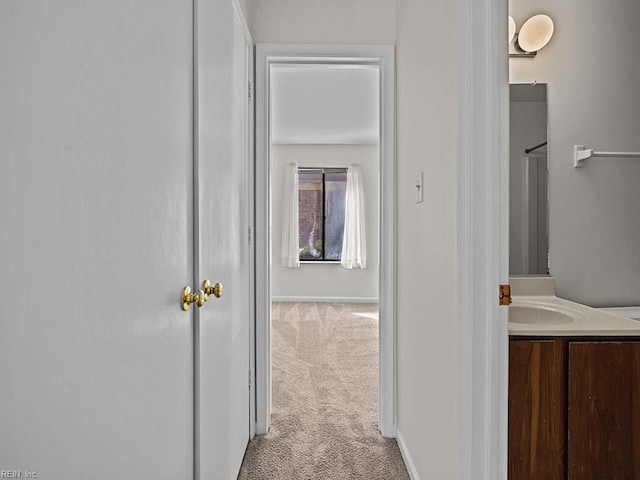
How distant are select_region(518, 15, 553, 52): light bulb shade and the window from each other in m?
4.97

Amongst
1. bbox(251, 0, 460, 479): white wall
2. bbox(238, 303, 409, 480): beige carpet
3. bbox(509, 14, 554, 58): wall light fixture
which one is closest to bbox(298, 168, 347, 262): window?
bbox(238, 303, 409, 480): beige carpet

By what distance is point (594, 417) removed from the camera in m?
1.63

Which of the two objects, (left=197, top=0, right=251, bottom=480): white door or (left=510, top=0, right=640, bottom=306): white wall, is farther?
(left=510, top=0, right=640, bottom=306): white wall

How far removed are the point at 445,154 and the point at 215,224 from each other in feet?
2.77

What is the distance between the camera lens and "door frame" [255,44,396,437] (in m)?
2.55

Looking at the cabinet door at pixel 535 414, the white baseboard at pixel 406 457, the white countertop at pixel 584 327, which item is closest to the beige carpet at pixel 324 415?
the white baseboard at pixel 406 457

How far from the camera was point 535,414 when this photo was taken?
163cm

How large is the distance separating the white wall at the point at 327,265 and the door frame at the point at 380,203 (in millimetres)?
4703

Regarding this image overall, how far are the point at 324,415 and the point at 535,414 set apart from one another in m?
1.53
